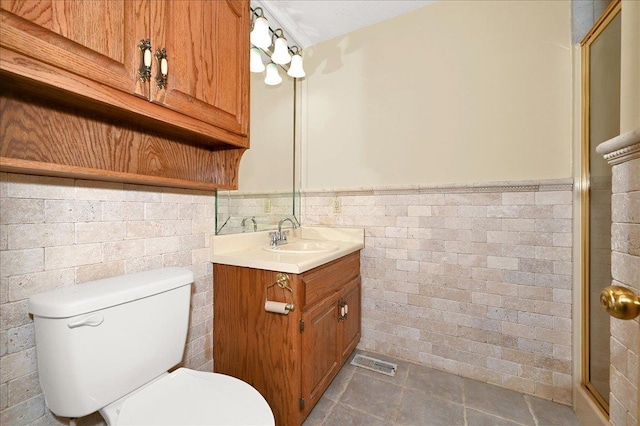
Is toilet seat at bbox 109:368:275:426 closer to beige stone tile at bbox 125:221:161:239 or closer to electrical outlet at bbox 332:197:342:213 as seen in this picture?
beige stone tile at bbox 125:221:161:239

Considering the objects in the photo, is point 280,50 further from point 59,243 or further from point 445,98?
point 59,243

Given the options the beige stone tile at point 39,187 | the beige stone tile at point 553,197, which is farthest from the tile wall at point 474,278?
the beige stone tile at point 39,187

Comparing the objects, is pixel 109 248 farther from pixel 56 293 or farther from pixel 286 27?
pixel 286 27

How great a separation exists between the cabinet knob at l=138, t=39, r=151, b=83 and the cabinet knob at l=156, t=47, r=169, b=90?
0.03m

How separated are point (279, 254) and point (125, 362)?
758 millimetres

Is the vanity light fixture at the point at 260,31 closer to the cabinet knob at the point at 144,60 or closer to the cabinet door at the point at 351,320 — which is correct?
the cabinet knob at the point at 144,60

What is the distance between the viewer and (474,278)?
5.32 feet

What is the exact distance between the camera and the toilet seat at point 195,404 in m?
0.79

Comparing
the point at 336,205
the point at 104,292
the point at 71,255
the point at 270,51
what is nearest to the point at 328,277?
the point at 336,205

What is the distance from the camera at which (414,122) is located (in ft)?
5.87

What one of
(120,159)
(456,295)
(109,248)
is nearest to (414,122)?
(456,295)

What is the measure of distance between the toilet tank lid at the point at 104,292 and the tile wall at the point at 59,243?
0.07m

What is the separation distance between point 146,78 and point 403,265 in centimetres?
171

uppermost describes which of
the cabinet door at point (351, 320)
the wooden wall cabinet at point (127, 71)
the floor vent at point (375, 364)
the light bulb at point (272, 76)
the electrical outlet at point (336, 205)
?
the light bulb at point (272, 76)
